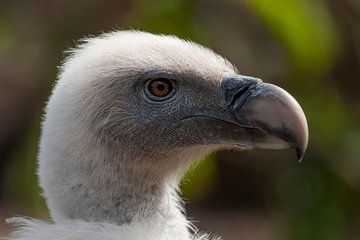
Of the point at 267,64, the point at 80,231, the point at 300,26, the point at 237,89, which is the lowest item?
the point at 80,231

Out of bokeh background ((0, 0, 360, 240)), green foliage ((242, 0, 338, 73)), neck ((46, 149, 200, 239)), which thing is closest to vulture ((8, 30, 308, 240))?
neck ((46, 149, 200, 239))

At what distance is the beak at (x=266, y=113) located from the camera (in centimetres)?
314

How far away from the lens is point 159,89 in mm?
3377

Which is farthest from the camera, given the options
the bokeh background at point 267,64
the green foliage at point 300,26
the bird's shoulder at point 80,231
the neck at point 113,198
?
the bokeh background at point 267,64

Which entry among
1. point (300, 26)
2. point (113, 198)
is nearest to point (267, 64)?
point (300, 26)

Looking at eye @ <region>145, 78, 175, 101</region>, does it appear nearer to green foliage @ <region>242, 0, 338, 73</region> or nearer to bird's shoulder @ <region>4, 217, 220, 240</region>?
bird's shoulder @ <region>4, 217, 220, 240</region>

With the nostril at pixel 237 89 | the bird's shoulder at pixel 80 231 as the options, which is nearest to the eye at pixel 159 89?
the nostril at pixel 237 89

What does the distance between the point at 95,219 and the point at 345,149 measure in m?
2.84

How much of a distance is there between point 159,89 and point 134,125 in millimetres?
140

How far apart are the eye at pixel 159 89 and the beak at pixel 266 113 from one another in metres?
0.17

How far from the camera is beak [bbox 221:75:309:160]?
3145 mm

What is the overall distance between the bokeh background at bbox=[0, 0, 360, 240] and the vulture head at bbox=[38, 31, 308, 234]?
46.8 inches

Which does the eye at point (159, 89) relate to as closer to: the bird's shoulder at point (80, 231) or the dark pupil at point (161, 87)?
the dark pupil at point (161, 87)

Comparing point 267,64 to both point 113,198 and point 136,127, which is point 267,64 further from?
point 113,198
